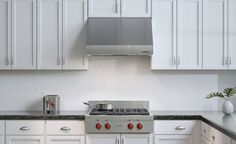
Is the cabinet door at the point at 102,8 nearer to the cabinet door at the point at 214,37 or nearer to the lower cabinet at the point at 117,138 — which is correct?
the cabinet door at the point at 214,37

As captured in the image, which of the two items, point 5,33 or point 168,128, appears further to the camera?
point 5,33

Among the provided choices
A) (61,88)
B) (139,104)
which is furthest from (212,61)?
(61,88)

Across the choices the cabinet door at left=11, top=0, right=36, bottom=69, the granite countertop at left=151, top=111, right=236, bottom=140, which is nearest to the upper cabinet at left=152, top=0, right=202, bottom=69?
the granite countertop at left=151, top=111, right=236, bottom=140

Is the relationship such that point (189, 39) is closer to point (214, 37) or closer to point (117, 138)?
point (214, 37)

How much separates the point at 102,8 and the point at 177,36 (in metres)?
0.94

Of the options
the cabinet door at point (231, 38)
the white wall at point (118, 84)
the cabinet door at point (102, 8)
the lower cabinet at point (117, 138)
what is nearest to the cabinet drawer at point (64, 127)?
the lower cabinet at point (117, 138)

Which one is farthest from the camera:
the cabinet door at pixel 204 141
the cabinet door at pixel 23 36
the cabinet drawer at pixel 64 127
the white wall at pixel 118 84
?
the white wall at pixel 118 84

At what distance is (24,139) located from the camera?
3713mm

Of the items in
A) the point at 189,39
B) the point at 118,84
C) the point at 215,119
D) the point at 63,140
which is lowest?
the point at 63,140

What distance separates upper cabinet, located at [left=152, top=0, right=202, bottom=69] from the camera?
398 centimetres

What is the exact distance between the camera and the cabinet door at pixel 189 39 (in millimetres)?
3977

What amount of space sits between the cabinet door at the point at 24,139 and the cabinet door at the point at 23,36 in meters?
0.81

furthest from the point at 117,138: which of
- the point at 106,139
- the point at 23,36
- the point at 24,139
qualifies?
the point at 23,36

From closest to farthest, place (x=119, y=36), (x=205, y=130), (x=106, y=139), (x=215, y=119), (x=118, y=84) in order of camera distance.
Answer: (x=215, y=119), (x=205, y=130), (x=106, y=139), (x=119, y=36), (x=118, y=84)
